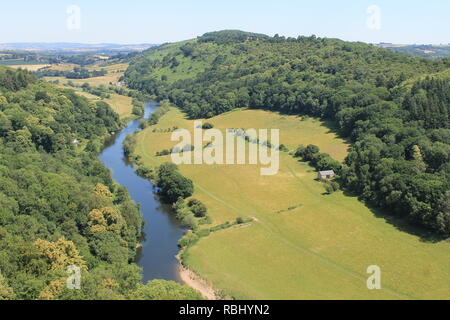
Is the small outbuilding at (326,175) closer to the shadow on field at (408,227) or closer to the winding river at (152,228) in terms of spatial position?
the shadow on field at (408,227)

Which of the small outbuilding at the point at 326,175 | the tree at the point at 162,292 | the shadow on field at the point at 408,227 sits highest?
the small outbuilding at the point at 326,175

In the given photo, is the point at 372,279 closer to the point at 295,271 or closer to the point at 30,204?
the point at 295,271

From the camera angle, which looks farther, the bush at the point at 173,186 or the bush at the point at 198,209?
the bush at the point at 173,186

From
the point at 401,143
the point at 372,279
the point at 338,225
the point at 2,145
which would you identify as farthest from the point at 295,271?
the point at 2,145

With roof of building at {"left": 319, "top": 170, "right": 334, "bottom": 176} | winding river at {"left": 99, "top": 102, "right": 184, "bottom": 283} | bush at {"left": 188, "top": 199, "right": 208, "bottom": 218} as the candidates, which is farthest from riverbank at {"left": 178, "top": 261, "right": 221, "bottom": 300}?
roof of building at {"left": 319, "top": 170, "right": 334, "bottom": 176}

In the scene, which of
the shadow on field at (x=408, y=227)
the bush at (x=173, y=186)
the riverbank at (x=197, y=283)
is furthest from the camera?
the bush at (x=173, y=186)

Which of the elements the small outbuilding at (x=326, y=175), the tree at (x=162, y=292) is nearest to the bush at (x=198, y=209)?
the small outbuilding at (x=326, y=175)

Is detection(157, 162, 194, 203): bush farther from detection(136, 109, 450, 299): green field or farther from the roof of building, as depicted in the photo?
the roof of building
